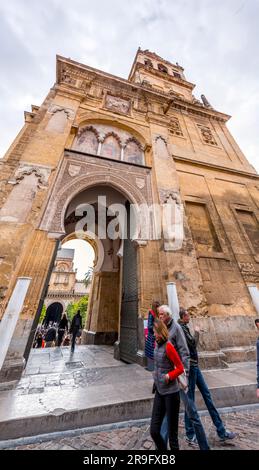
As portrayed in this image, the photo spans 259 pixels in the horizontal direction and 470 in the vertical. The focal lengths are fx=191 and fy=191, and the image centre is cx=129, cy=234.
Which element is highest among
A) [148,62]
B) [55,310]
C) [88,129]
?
[148,62]

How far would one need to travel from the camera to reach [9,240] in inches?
184

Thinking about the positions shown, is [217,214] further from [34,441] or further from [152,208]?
[34,441]

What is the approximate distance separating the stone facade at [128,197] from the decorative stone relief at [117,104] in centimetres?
9

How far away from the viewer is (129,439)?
2268 millimetres

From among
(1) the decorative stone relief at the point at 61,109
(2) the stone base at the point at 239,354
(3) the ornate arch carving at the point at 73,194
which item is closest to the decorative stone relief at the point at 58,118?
(1) the decorative stone relief at the point at 61,109

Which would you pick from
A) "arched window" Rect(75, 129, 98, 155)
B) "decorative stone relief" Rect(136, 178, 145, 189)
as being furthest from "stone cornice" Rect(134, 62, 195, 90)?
"decorative stone relief" Rect(136, 178, 145, 189)

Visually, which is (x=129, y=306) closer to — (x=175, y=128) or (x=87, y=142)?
(x=87, y=142)

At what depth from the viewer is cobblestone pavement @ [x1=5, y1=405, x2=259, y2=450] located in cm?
213

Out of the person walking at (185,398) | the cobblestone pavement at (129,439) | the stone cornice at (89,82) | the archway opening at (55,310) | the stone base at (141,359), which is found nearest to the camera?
the person walking at (185,398)

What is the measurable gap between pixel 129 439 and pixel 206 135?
14.9m

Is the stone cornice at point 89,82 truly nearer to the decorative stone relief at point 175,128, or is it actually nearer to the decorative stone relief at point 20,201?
the decorative stone relief at point 175,128

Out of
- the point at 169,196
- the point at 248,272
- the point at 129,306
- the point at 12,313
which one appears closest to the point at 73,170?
the point at 169,196

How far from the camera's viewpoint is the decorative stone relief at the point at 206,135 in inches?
488

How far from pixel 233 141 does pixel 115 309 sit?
521 inches
